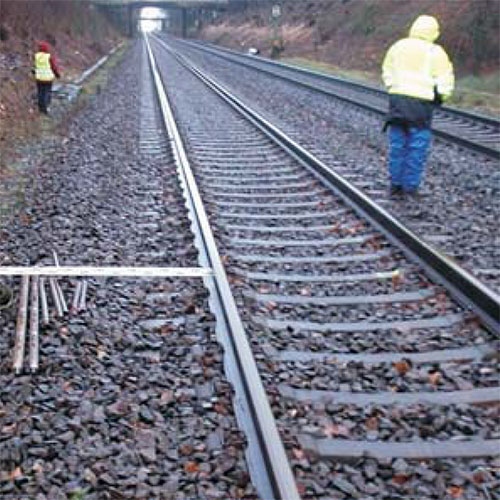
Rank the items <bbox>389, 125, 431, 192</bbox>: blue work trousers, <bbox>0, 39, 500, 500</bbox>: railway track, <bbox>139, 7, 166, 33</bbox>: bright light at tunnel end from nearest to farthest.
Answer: <bbox>0, 39, 500, 500</bbox>: railway track → <bbox>389, 125, 431, 192</bbox>: blue work trousers → <bbox>139, 7, 166, 33</bbox>: bright light at tunnel end

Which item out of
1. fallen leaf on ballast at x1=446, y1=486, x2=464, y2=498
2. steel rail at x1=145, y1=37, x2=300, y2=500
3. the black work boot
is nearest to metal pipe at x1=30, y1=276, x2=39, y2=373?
steel rail at x1=145, y1=37, x2=300, y2=500

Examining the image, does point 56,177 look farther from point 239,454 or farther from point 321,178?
point 239,454

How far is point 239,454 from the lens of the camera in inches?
139

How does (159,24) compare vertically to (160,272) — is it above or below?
above

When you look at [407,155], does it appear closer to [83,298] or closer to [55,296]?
[83,298]

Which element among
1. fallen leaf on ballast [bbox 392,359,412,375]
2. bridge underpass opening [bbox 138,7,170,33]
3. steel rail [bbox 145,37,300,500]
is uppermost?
bridge underpass opening [bbox 138,7,170,33]

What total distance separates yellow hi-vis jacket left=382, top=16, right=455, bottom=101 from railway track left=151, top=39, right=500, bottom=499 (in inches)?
52.0

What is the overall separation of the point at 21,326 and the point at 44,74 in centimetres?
1269

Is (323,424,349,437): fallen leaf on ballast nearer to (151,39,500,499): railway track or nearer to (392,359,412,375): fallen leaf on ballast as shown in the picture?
(151,39,500,499): railway track

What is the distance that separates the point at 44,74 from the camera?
1631 cm

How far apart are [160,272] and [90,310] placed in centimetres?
85

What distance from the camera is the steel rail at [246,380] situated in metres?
3.24

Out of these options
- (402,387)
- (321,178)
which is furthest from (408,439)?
(321,178)

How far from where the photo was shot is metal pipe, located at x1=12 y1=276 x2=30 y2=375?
4.42 meters
